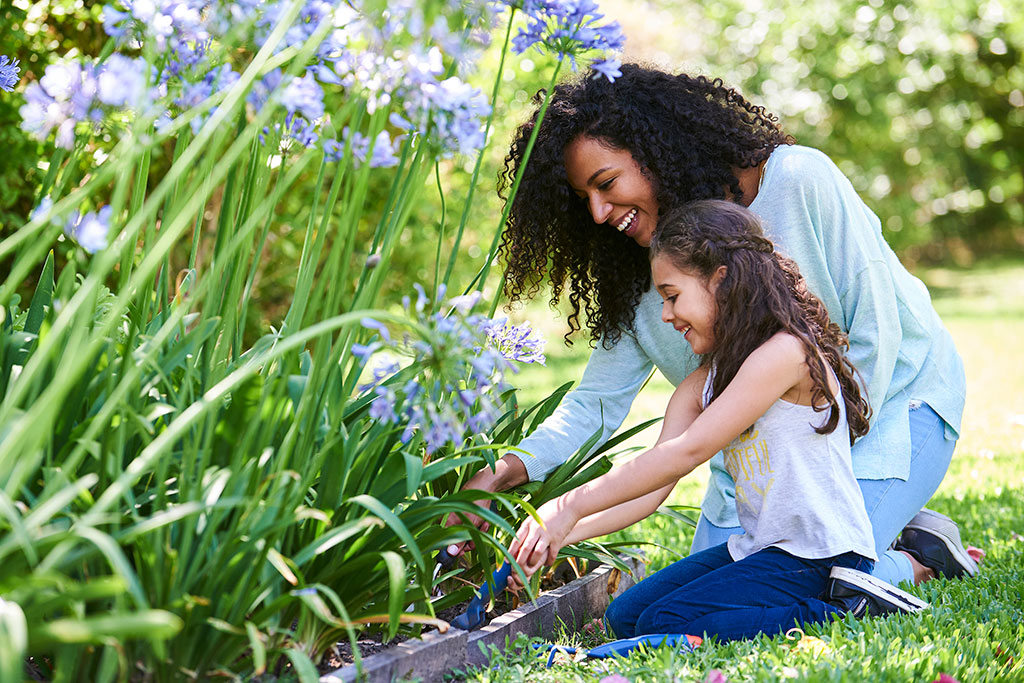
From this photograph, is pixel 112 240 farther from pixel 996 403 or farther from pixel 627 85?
pixel 996 403

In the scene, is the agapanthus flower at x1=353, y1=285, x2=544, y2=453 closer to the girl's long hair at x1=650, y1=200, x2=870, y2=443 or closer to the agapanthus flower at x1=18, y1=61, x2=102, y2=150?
the agapanthus flower at x1=18, y1=61, x2=102, y2=150

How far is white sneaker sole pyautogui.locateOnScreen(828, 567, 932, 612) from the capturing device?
7.48ft

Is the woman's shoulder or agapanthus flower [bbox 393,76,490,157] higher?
the woman's shoulder

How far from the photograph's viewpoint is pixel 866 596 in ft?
7.54

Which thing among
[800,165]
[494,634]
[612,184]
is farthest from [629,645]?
[800,165]

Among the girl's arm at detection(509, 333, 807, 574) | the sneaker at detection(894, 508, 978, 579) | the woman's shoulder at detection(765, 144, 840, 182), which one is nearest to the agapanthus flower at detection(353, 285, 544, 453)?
the girl's arm at detection(509, 333, 807, 574)

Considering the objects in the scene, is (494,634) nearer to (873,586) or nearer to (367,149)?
(873,586)

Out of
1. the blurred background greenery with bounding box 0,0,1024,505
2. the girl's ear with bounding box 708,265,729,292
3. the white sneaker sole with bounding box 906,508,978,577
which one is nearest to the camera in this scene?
the girl's ear with bounding box 708,265,729,292

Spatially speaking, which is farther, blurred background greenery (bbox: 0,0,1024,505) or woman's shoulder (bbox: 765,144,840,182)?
blurred background greenery (bbox: 0,0,1024,505)

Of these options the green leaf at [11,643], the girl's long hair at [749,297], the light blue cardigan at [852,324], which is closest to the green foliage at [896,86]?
the light blue cardigan at [852,324]

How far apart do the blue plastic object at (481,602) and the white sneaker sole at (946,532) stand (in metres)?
1.21

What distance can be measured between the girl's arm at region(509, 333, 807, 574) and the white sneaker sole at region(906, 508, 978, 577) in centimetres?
79

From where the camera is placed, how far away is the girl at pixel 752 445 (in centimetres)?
227

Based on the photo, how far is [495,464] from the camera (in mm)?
2389
